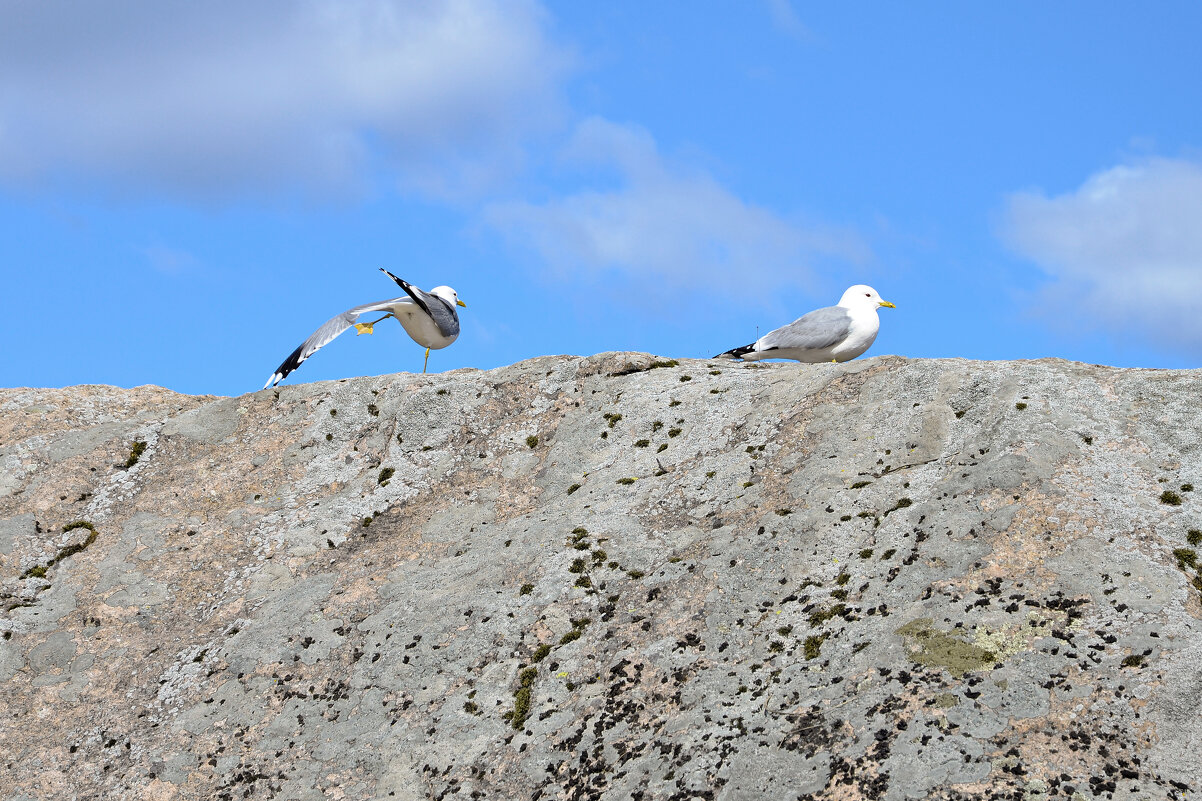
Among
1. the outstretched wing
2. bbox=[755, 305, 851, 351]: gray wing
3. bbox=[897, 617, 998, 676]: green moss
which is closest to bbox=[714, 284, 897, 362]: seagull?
bbox=[755, 305, 851, 351]: gray wing

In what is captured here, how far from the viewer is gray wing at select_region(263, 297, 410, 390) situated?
14329 mm

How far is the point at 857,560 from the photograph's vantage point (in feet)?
28.7

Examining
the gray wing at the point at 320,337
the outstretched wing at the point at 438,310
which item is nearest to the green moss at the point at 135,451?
the gray wing at the point at 320,337

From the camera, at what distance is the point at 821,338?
15.3 meters

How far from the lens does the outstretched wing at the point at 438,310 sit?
15773 millimetres

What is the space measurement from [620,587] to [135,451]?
7.68m

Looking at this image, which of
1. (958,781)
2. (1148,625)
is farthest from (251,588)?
(1148,625)

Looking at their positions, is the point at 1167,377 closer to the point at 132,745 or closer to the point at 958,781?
the point at 958,781

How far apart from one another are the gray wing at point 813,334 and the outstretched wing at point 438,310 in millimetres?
5329

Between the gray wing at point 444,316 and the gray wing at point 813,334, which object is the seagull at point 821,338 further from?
the gray wing at point 444,316

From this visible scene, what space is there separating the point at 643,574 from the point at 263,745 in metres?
3.75

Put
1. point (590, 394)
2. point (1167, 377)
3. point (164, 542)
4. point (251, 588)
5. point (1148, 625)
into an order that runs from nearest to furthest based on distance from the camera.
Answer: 1. point (1148, 625)
2. point (1167, 377)
3. point (251, 588)
4. point (164, 542)
5. point (590, 394)

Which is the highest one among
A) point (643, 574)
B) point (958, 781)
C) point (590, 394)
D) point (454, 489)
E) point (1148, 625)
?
point (590, 394)

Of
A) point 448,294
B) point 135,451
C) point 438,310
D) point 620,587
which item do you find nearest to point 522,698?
point 620,587
